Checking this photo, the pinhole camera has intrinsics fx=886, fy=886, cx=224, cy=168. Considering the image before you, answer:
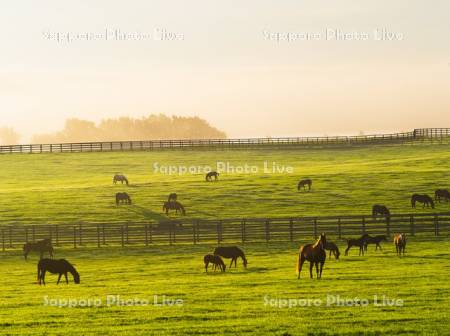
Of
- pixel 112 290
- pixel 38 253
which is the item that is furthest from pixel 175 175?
pixel 112 290

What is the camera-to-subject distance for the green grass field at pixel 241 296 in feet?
68.3

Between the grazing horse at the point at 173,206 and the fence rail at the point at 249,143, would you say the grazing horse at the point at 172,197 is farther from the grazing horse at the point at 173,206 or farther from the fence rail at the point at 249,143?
the fence rail at the point at 249,143

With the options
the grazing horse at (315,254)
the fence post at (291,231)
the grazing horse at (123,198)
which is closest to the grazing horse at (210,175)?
the grazing horse at (123,198)

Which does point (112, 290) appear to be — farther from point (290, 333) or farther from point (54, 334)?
point (290, 333)

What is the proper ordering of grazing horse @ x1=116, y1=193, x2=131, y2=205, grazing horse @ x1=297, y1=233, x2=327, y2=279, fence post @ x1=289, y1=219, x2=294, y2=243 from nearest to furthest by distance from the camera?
grazing horse @ x1=297, y1=233, x2=327, y2=279, fence post @ x1=289, y1=219, x2=294, y2=243, grazing horse @ x1=116, y1=193, x2=131, y2=205

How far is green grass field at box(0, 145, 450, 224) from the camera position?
56438 mm

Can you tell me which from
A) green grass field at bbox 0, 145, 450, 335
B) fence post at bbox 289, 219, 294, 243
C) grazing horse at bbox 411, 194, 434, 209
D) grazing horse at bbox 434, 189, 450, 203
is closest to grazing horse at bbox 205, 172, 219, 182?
green grass field at bbox 0, 145, 450, 335

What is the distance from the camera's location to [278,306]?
2325 centimetres

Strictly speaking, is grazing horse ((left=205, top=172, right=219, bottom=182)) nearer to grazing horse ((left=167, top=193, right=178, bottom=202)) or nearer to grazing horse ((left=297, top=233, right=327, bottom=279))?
grazing horse ((left=167, top=193, right=178, bottom=202))

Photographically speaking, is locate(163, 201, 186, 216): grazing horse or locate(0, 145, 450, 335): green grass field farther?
locate(163, 201, 186, 216): grazing horse

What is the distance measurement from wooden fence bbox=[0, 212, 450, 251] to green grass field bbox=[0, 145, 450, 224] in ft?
20.2

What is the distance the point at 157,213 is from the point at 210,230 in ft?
26.6

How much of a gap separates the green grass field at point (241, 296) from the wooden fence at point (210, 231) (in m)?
6.54

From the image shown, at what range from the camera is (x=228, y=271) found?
107ft
